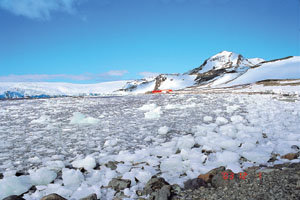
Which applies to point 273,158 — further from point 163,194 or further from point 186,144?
point 163,194

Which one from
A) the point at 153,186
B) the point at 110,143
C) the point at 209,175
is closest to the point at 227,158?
the point at 209,175

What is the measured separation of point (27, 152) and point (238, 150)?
5797 millimetres

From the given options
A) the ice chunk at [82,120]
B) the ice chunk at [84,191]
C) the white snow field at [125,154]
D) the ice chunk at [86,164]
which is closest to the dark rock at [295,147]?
the white snow field at [125,154]

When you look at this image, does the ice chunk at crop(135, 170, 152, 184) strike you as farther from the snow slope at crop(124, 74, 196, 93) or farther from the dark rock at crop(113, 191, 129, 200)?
the snow slope at crop(124, 74, 196, 93)

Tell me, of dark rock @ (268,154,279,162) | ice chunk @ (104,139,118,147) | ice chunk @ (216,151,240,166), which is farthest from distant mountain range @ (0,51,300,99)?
ice chunk @ (104,139,118,147)

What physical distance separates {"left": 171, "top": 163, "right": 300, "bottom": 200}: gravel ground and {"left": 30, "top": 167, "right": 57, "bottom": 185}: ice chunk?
8.32 ft

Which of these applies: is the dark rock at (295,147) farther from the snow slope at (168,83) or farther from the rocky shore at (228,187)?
the snow slope at (168,83)

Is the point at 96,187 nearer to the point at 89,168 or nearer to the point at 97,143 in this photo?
the point at 89,168

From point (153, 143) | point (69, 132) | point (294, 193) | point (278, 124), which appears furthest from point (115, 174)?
point (278, 124)

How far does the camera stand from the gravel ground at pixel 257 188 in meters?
2.97

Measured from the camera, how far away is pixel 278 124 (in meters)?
8.33

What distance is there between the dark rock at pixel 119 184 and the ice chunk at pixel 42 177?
129 cm

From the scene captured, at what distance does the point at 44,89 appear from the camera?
548 ft

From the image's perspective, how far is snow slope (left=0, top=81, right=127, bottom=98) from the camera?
141 meters
